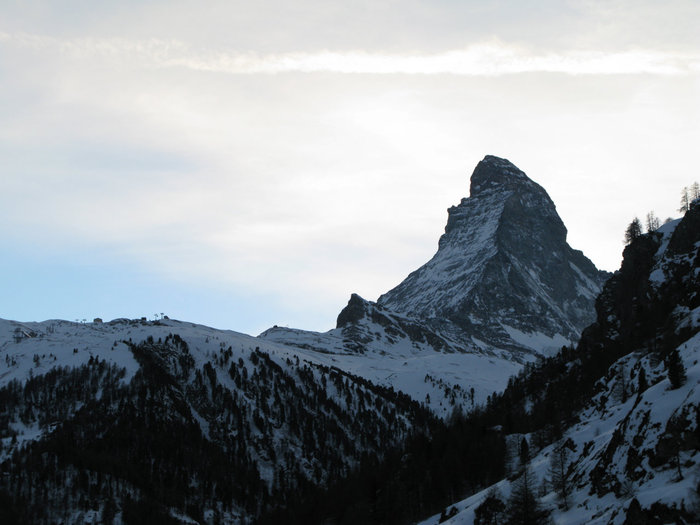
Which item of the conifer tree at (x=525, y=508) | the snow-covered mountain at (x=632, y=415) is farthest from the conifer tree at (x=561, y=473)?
the conifer tree at (x=525, y=508)

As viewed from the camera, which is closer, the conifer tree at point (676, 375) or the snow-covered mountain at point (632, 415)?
the snow-covered mountain at point (632, 415)

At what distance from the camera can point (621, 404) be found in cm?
12644

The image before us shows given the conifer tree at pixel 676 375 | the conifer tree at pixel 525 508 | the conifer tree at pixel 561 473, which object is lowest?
the conifer tree at pixel 525 508

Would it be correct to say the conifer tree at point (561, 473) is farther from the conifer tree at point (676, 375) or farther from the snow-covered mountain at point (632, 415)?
the conifer tree at point (676, 375)

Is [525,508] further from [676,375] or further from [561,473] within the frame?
[676,375]

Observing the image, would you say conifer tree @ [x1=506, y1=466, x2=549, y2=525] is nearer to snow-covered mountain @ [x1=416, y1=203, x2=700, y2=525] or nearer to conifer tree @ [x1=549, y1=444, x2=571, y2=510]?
snow-covered mountain @ [x1=416, y1=203, x2=700, y2=525]

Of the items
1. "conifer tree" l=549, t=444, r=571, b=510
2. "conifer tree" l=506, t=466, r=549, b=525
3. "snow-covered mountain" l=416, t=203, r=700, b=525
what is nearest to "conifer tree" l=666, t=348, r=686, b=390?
"snow-covered mountain" l=416, t=203, r=700, b=525

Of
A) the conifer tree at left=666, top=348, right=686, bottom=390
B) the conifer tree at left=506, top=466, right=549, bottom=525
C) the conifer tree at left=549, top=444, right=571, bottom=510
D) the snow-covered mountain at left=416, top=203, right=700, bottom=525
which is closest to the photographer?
the snow-covered mountain at left=416, top=203, right=700, bottom=525

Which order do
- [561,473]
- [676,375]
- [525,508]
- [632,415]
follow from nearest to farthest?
[676,375] < [632,415] < [525,508] < [561,473]

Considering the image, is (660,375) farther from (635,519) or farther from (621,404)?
(635,519)

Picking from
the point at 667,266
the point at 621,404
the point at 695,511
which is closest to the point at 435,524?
the point at 621,404

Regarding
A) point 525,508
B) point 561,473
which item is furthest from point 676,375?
point 525,508

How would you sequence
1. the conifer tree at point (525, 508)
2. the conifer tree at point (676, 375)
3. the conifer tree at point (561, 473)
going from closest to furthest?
the conifer tree at point (676, 375), the conifer tree at point (525, 508), the conifer tree at point (561, 473)

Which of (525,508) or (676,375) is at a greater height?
(676,375)
